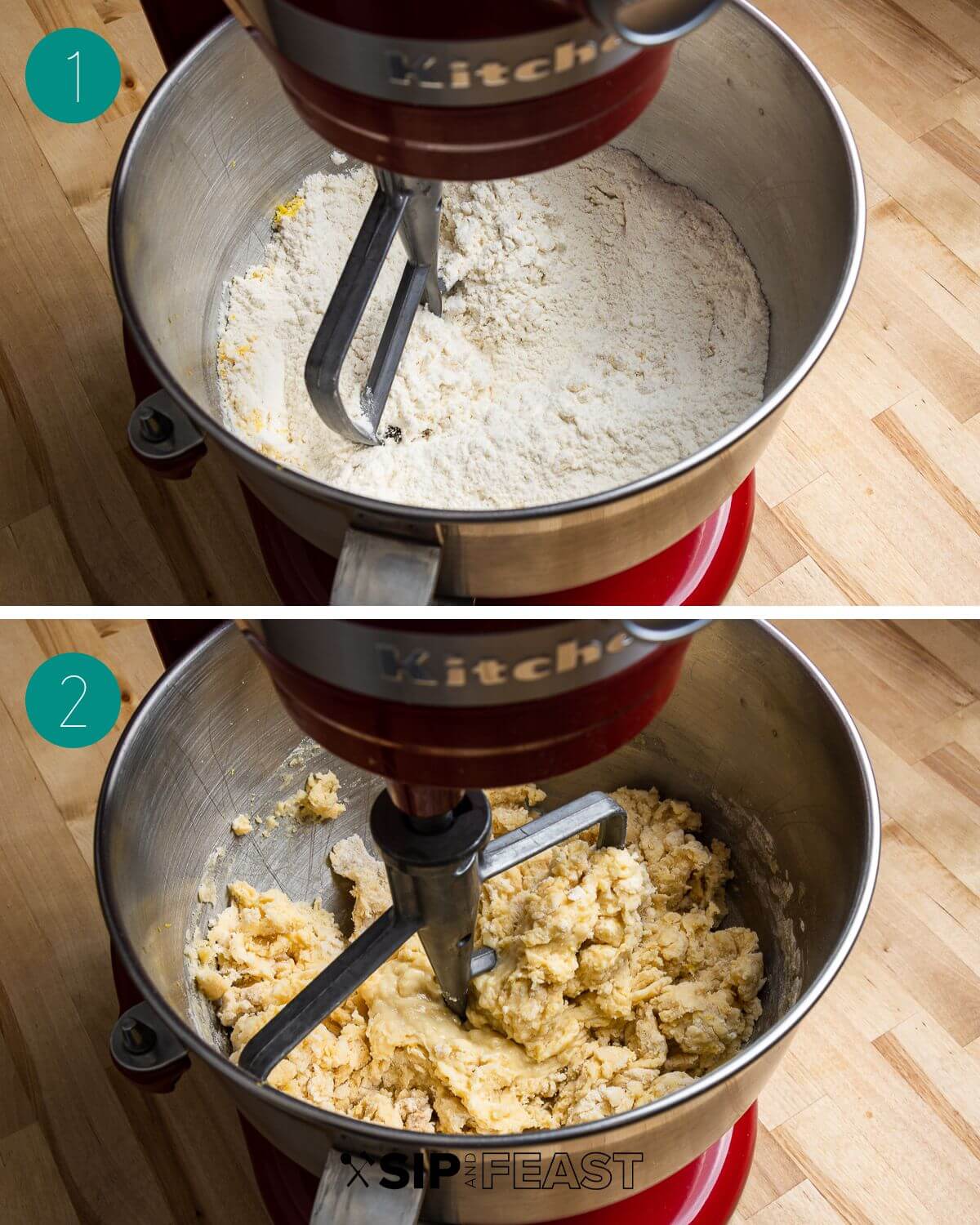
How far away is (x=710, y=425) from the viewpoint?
0.70 meters

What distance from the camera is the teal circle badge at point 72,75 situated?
1.06 meters

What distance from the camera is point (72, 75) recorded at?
3.53 ft

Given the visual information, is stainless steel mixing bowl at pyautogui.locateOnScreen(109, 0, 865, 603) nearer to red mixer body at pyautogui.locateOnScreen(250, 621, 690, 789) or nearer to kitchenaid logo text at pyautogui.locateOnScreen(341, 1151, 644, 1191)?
red mixer body at pyautogui.locateOnScreen(250, 621, 690, 789)

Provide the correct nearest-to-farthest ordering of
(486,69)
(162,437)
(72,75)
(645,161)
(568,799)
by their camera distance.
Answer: (486,69)
(162,437)
(645,161)
(568,799)
(72,75)

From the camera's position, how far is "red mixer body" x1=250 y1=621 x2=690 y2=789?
426mm

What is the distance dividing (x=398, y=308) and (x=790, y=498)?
0.47m

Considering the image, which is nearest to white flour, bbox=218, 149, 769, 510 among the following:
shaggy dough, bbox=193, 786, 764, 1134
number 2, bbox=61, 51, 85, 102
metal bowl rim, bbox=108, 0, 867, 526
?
metal bowl rim, bbox=108, 0, 867, 526

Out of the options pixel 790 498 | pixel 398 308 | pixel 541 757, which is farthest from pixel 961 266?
pixel 541 757

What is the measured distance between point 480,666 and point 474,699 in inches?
0.8

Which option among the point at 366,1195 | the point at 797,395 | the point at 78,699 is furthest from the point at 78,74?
the point at 366,1195

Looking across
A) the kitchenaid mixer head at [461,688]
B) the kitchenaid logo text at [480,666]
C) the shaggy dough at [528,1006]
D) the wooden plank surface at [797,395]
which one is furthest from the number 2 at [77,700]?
the kitchenaid logo text at [480,666]

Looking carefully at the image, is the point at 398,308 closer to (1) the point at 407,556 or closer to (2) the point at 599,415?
(2) the point at 599,415

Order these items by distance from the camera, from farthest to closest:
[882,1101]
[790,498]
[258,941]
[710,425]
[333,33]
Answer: [790,498] < [882,1101] < [258,941] < [710,425] < [333,33]

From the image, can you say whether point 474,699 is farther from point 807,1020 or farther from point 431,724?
point 807,1020
